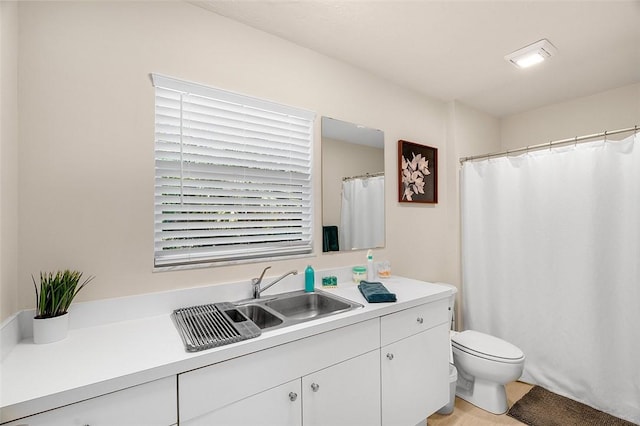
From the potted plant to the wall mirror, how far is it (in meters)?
1.33

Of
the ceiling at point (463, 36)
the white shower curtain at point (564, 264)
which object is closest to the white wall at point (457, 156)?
the white shower curtain at point (564, 264)

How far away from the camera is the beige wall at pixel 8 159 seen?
1037 millimetres

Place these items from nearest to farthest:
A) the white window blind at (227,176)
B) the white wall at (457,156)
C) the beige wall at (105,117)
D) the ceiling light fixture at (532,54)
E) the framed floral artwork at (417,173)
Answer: the beige wall at (105,117) → the white window blind at (227,176) → the ceiling light fixture at (532,54) → the framed floral artwork at (417,173) → the white wall at (457,156)

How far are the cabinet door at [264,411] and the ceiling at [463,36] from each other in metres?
1.86

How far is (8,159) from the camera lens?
1.09 metres

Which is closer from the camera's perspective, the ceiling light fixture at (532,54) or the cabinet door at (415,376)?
the cabinet door at (415,376)

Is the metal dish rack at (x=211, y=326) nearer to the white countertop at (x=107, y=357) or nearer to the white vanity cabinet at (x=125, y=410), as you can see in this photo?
the white countertop at (x=107, y=357)

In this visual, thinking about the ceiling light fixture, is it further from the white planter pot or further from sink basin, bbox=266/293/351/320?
the white planter pot

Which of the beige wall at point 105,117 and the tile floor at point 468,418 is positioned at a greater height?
the beige wall at point 105,117

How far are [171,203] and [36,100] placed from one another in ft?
2.13

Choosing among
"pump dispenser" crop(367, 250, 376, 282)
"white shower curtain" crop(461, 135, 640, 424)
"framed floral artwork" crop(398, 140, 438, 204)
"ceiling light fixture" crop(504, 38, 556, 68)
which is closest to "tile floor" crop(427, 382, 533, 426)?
"white shower curtain" crop(461, 135, 640, 424)

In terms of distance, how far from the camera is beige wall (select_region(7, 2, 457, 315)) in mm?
1201

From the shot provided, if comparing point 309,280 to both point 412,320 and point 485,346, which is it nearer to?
point 412,320

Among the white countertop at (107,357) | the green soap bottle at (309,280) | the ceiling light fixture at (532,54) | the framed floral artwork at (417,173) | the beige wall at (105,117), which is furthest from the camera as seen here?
the framed floral artwork at (417,173)
